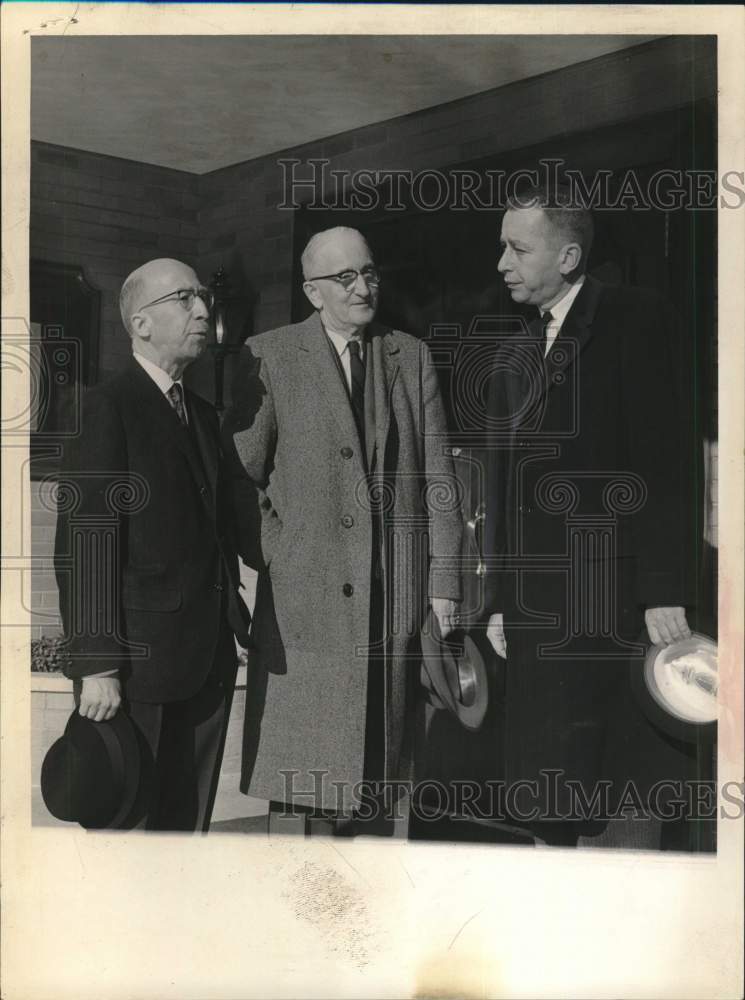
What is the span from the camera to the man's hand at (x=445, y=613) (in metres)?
3.93

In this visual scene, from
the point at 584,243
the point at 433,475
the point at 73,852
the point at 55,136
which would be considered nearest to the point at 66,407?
the point at 55,136

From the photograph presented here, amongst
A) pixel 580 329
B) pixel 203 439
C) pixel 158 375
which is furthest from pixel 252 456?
pixel 580 329

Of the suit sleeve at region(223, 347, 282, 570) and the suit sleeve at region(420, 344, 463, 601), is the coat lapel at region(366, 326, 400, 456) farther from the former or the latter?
the suit sleeve at region(223, 347, 282, 570)

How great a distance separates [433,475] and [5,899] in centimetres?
202

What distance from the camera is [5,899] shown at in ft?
13.3

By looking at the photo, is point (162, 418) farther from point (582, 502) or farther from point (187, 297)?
point (582, 502)

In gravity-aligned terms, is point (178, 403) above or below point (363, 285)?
below

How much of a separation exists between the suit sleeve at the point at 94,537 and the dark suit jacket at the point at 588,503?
1217 millimetres

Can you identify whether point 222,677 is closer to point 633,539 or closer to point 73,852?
point 73,852

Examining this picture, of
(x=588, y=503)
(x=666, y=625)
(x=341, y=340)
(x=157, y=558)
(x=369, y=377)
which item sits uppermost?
(x=341, y=340)

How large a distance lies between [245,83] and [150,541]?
60.3 inches

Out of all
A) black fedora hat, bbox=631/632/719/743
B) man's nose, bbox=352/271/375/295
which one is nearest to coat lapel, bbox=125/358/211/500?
man's nose, bbox=352/271/375/295

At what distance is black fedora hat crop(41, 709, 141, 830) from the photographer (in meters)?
3.96

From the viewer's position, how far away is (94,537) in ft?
13.0
